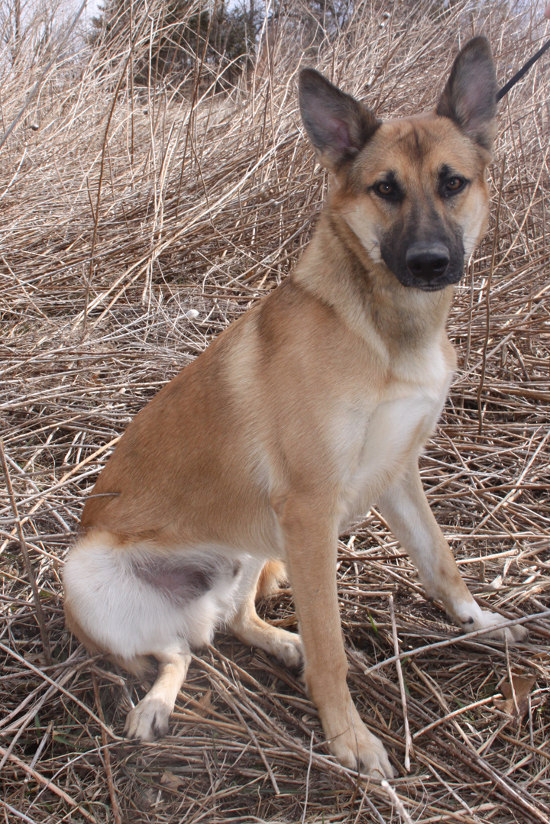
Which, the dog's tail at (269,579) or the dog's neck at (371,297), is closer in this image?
the dog's neck at (371,297)

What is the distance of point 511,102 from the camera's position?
4.38 m

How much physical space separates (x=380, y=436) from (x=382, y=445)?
30 millimetres

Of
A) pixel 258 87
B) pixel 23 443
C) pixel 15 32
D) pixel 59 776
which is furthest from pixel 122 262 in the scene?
pixel 59 776

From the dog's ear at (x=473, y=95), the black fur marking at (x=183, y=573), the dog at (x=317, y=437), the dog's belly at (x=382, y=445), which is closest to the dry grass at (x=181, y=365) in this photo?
the dog at (x=317, y=437)

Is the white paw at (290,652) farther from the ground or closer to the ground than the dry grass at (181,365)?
closer to the ground

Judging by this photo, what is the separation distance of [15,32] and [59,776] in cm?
552

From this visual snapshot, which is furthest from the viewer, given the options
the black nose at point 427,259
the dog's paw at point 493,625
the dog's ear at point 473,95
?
the dog's paw at point 493,625

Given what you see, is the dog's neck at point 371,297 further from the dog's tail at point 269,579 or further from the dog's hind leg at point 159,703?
the dog's hind leg at point 159,703

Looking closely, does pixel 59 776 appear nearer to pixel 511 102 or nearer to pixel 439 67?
pixel 511 102

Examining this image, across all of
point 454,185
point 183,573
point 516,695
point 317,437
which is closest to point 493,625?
point 516,695

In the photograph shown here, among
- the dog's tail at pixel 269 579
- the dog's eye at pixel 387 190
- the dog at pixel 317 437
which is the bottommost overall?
the dog's tail at pixel 269 579

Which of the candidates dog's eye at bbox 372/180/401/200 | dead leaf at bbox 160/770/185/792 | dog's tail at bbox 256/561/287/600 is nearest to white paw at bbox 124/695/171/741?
dead leaf at bbox 160/770/185/792

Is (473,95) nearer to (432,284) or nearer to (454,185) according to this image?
(454,185)

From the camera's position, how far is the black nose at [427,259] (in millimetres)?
1660
